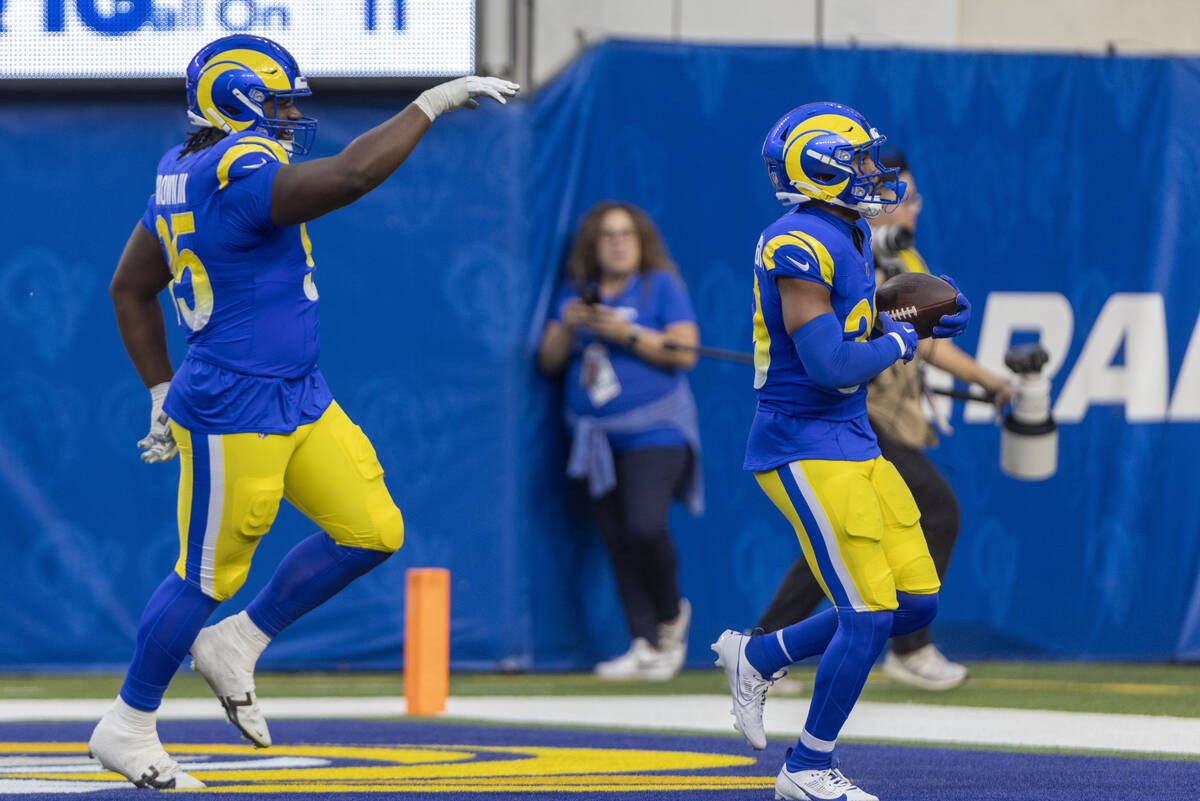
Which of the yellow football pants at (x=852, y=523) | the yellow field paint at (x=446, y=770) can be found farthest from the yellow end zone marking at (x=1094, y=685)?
the yellow football pants at (x=852, y=523)

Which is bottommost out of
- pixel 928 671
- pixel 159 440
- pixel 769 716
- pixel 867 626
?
pixel 928 671

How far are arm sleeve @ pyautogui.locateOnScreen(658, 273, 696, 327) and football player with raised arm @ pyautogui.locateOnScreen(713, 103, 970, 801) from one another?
3101 mm

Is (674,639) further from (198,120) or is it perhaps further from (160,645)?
(198,120)

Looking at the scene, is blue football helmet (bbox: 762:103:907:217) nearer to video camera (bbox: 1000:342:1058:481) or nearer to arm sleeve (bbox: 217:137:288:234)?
arm sleeve (bbox: 217:137:288:234)

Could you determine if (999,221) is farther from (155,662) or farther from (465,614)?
(155,662)

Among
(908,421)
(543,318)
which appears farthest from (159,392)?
(543,318)

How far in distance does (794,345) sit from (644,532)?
313cm

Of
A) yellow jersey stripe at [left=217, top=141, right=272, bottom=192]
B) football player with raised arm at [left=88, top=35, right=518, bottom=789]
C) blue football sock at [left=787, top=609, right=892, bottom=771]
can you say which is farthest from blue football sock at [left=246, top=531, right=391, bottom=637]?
blue football sock at [left=787, top=609, right=892, bottom=771]

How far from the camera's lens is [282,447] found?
→ 4309mm

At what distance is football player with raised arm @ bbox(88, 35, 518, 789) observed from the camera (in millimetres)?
4188

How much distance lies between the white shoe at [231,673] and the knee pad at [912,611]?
1.61 metres

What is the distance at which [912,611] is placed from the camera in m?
4.22

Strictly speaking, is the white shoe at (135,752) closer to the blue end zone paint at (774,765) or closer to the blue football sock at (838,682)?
the blue end zone paint at (774,765)

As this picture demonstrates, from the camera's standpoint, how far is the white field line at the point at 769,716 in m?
5.36
